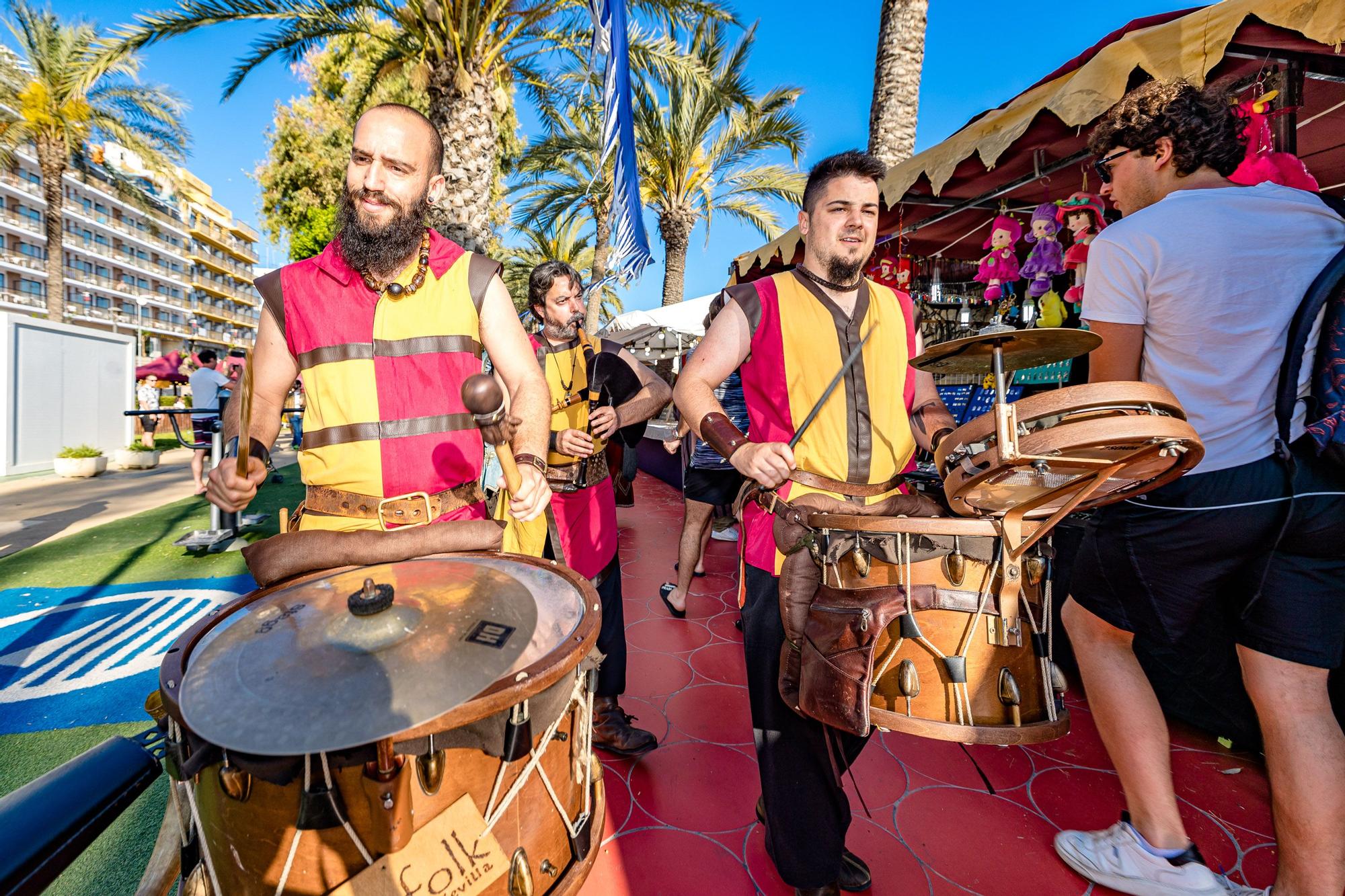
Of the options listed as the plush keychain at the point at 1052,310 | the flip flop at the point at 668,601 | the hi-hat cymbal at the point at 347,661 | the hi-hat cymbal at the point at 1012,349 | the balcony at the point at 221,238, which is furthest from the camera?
the balcony at the point at 221,238

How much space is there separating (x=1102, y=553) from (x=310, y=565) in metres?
2.15

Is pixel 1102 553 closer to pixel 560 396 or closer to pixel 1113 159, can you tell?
pixel 1113 159

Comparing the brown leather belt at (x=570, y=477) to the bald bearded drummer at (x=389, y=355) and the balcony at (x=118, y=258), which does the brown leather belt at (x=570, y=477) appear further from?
the balcony at (x=118, y=258)

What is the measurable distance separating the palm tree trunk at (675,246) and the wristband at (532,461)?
11523mm

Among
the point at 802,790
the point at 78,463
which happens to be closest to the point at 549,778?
the point at 802,790

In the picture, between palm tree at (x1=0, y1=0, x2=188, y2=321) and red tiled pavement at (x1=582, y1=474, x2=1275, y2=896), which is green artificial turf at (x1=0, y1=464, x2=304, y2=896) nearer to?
red tiled pavement at (x1=582, y1=474, x2=1275, y2=896)

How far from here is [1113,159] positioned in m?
1.91

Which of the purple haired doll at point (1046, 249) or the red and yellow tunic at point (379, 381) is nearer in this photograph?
the red and yellow tunic at point (379, 381)

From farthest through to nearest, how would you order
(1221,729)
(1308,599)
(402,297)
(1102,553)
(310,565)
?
(1221,729)
(1102,553)
(402,297)
(1308,599)
(310,565)

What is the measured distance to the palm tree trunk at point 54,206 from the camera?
15.6m

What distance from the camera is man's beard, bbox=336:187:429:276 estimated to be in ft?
5.35

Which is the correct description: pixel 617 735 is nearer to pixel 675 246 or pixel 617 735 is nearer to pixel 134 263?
pixel 675 246

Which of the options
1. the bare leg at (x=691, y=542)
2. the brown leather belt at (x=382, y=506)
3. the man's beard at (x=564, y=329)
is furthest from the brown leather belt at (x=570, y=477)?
the bare leg at (x=691, y=542)

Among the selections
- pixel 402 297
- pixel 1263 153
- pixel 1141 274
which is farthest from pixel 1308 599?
pixel 402 297
